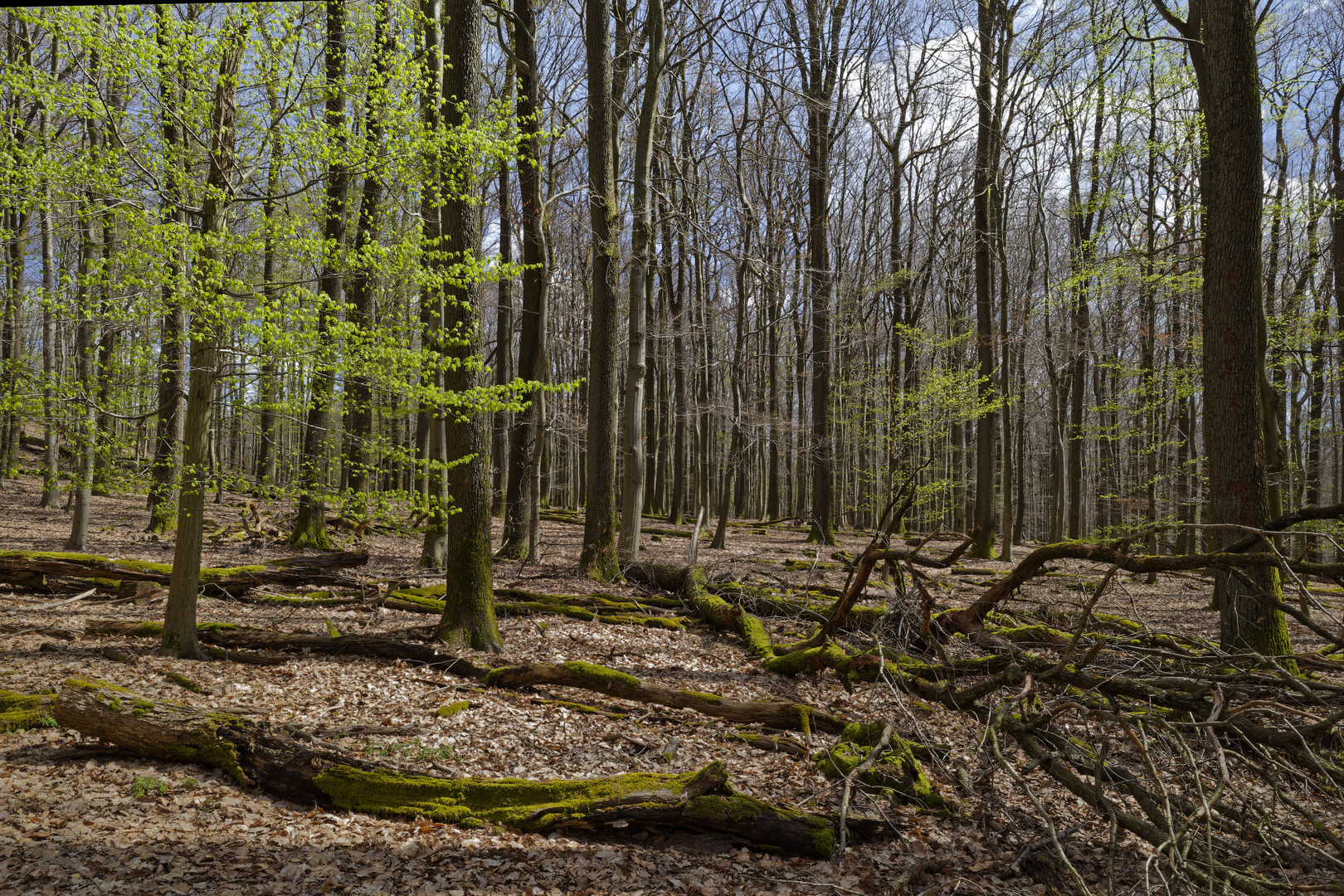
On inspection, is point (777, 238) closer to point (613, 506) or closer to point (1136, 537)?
point (613, 506)

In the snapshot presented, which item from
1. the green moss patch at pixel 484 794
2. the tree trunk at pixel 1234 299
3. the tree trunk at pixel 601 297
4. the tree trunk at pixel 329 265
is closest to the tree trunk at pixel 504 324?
the tree trunk at pixel 601 297

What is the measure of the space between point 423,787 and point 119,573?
662cm

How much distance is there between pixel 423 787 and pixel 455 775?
1.16 ft

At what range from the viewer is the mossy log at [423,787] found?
4320 mm

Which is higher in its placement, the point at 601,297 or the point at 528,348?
the point at 601,297

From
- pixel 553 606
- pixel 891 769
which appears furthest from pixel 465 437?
pixel 891 769

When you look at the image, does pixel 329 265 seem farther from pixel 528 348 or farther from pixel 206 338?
pixel 528 348

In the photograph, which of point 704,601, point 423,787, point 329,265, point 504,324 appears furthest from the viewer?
→ point 504,324

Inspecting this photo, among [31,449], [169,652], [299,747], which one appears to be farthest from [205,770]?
[31,449]

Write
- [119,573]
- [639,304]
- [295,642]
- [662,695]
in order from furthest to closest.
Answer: [639,304], [119,573], [295,642], [662,695]

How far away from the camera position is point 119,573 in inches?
340

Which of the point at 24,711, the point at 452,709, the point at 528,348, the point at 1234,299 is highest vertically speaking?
the point at 528,348

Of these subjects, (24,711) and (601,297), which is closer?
(24,711)

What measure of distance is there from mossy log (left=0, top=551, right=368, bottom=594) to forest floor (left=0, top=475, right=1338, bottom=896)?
255 mm
